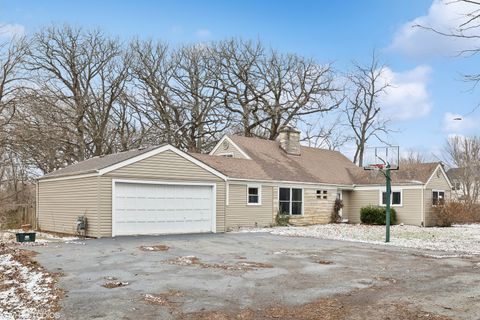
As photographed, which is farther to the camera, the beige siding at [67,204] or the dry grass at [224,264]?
the beige siding at [67,204]

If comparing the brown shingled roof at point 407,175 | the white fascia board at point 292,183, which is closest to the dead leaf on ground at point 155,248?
the white fascia board at point 292,183

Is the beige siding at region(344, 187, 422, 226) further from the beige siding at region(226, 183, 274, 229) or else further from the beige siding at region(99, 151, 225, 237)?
the beige siding at region(99, 151, 225, 237)

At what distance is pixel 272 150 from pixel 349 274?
1921 cm

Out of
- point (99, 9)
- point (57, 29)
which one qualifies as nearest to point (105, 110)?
point (57, 29)

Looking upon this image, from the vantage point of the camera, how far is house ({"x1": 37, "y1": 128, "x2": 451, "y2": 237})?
18.1 metres

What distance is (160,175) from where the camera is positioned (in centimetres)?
1906

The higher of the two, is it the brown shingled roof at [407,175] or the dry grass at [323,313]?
the brown shingled roof at [407,175]

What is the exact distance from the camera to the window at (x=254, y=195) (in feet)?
79.8

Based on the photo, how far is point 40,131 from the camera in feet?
70.6

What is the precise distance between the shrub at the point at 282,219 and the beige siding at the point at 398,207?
6169 mm

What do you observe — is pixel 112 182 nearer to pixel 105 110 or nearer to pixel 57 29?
pixel 105 110

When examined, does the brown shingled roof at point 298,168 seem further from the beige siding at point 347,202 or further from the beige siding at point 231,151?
the beige siding at point 347,202

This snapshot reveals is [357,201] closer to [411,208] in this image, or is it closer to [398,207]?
[398,207]

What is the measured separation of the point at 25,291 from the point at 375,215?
2250 cm
